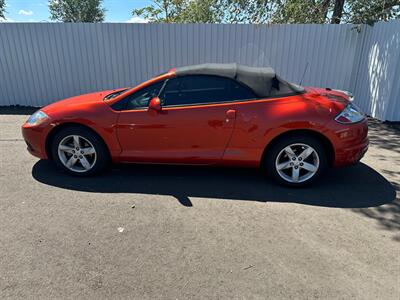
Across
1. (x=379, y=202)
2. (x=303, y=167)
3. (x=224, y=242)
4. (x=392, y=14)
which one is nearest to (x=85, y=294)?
(x=224, y=242)

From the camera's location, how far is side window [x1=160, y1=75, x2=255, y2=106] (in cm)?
373

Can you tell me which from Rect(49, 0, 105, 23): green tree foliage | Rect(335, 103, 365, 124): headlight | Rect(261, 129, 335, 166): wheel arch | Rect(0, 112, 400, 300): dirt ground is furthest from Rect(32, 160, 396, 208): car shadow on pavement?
Rect(49, 0, 105, 23): green tree foliage

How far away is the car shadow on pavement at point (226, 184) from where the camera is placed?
3.57m

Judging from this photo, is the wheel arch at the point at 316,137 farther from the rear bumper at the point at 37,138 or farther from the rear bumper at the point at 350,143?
the rear bumper at the point at 37,138

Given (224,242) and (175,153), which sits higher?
(175,153)

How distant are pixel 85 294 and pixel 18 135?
5.17 metres

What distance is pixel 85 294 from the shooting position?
86.0 inches

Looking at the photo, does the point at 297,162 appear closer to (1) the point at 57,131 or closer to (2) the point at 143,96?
(2) the point at 143,96

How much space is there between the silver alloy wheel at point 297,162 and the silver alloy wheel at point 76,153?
2472 millimetres

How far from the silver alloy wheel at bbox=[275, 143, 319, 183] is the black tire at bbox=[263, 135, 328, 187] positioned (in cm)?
3

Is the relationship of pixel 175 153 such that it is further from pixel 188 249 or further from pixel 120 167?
pixel 188 249

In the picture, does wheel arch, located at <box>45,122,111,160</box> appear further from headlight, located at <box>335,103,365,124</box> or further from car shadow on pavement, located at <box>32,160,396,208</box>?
headlight, located at <box>335,103,365,124</box>

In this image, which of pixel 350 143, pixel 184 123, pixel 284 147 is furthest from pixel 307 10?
pixel 184 123

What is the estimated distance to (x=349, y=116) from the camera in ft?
11.9
